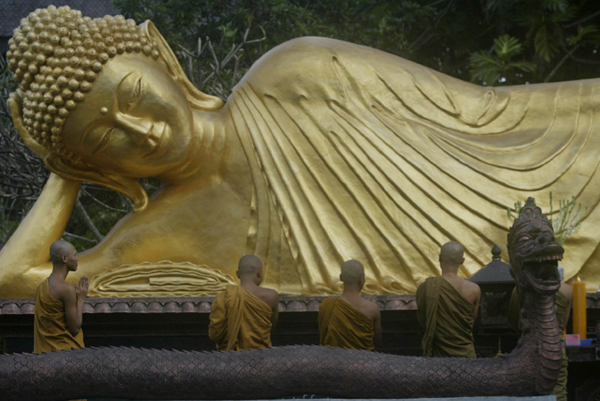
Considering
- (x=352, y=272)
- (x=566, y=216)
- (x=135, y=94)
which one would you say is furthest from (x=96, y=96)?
(x=566, y=216)

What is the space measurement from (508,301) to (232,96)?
9.08 ft

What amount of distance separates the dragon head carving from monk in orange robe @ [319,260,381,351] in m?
1.64

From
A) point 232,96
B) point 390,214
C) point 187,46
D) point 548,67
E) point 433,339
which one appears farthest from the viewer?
point 187,46

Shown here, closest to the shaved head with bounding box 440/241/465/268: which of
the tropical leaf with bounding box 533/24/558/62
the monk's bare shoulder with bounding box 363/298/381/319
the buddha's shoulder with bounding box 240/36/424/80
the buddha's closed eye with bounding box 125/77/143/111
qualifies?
the monk's bare shoulder with bounding box 363/298/381/319

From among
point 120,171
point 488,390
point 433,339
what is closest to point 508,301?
point 433,339

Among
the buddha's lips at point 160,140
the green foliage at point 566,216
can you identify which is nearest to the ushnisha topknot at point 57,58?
the buddha's lips at point 160,140

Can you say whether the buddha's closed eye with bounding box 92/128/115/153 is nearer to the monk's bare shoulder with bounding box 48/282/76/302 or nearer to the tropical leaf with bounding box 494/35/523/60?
the monk's bare shoulder with bounding box 48/282/76/302

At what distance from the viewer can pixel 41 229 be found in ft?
21.1

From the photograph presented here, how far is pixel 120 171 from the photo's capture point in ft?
21.3

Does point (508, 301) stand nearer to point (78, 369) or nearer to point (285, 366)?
point (285, 366)

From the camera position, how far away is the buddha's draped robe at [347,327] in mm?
4914

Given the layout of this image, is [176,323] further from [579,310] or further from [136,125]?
[579,310]

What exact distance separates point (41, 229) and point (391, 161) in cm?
247

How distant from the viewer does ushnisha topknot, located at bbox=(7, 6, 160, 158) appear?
20.0ft
